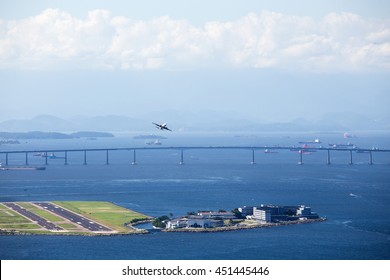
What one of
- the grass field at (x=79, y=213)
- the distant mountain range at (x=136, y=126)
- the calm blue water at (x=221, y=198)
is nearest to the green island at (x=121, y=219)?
the grass field at (x=79, y=213)

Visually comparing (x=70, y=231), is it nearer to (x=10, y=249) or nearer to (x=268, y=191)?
(x=10, y=249)

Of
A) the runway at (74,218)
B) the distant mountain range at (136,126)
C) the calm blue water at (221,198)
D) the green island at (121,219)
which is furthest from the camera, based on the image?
the distant mountain range at (136,126)

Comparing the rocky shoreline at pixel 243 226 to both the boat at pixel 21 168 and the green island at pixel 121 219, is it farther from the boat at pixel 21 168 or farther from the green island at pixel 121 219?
the boat at pixel 21 168

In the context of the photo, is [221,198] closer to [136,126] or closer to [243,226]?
[243,226]

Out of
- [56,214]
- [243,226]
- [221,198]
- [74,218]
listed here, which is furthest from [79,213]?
[221,198]

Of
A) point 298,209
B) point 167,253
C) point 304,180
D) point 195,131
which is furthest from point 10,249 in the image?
point 195,131

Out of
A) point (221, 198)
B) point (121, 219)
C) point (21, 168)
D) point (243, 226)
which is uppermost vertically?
point (21, 168)

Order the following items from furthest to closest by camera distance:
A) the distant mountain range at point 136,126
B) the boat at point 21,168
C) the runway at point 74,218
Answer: the distant mountain range at point 136,126 < the boat at point 21,168 < the runway at point 74,218
